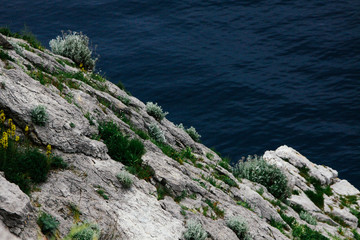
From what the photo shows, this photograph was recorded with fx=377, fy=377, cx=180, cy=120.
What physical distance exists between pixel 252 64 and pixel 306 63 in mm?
6111

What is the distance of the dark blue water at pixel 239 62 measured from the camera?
32969 millimetres

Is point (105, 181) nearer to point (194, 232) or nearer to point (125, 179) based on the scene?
point (125, 179)

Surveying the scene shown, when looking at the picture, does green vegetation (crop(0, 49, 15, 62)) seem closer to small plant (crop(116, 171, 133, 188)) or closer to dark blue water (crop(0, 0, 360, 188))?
small plant (crop(116, 171, 133, 188))

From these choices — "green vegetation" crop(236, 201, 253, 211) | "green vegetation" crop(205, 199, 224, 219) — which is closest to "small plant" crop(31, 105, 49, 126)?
"green vegetation" crop(205, 199, 224, 219)

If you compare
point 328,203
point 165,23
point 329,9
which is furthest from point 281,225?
point 329,9

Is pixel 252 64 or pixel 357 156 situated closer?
pixel 357 156

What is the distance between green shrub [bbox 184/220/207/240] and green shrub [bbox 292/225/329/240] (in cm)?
583

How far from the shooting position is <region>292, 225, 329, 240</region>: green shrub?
14349 mm

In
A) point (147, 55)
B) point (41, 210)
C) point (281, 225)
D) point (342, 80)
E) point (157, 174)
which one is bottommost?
point (41, 210)

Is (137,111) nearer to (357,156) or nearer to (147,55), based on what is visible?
(357,156)

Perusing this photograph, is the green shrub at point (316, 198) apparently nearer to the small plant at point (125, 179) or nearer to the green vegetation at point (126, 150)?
the green vegetation at point (126, 150)

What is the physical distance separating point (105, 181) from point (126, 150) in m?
1.75

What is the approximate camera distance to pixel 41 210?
7828mm

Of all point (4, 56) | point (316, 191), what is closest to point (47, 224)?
point (4, 56)
